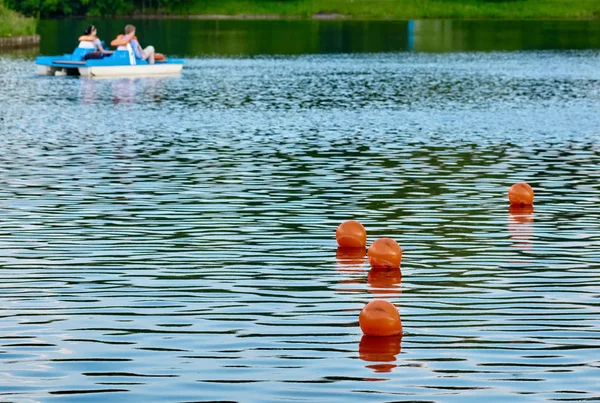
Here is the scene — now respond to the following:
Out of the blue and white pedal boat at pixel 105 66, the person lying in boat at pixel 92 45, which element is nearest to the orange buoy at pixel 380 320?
the blue and white pedal boat at pixel 105 66

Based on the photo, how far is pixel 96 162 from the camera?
26.1 m

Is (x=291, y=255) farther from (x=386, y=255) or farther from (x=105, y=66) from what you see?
(x=105, y=66)

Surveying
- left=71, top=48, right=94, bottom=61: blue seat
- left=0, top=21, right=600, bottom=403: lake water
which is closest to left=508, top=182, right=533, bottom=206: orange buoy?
left=0, top=21, right=600, bottom=403: lake water

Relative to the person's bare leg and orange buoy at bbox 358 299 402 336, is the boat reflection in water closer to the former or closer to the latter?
orange buoy at bbox 358 299 402 336

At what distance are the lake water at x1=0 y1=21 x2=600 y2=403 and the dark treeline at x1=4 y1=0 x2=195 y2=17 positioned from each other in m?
97.7

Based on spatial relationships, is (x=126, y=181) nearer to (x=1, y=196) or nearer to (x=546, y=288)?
(x=1, y=196)

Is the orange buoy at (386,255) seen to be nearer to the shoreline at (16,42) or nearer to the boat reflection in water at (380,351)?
the boat reflection in water at (380,351)

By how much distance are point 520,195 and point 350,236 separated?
468 cm

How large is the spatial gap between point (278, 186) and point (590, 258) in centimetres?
805

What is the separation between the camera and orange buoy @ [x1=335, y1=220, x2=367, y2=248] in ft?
53.9

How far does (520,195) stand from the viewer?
2006 cm

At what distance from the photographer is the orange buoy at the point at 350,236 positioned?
16.4m

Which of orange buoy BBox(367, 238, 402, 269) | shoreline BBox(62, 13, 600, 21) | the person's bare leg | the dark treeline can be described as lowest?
orange buoy BBox(367, 238, 402, 269)

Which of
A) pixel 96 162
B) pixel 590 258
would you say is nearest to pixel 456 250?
pixel 590 258
